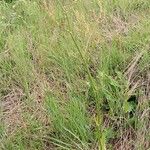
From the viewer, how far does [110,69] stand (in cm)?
227

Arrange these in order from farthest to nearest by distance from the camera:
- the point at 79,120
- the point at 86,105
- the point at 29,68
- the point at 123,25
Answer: the point at 123,25 → the point at 29,68 → the point at 86,105 → the point at 79,120

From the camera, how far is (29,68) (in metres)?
2.46

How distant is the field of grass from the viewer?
6.37ft

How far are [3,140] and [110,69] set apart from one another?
2.60 feet

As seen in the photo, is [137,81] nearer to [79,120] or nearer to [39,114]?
[79,120]

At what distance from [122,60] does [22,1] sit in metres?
1.43

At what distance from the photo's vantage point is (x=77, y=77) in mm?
2271

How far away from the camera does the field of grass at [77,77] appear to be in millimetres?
1940

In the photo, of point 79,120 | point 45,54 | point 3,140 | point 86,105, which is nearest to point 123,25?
point 45,54

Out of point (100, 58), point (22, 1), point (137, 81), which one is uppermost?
point (22, 1)

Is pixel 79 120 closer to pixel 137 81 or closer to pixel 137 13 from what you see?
pixel 137 81

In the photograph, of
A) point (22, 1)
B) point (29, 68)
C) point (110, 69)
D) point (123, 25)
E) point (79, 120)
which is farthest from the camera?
point (22, 1)

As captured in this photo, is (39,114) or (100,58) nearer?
(39,114)

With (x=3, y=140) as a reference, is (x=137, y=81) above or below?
below
